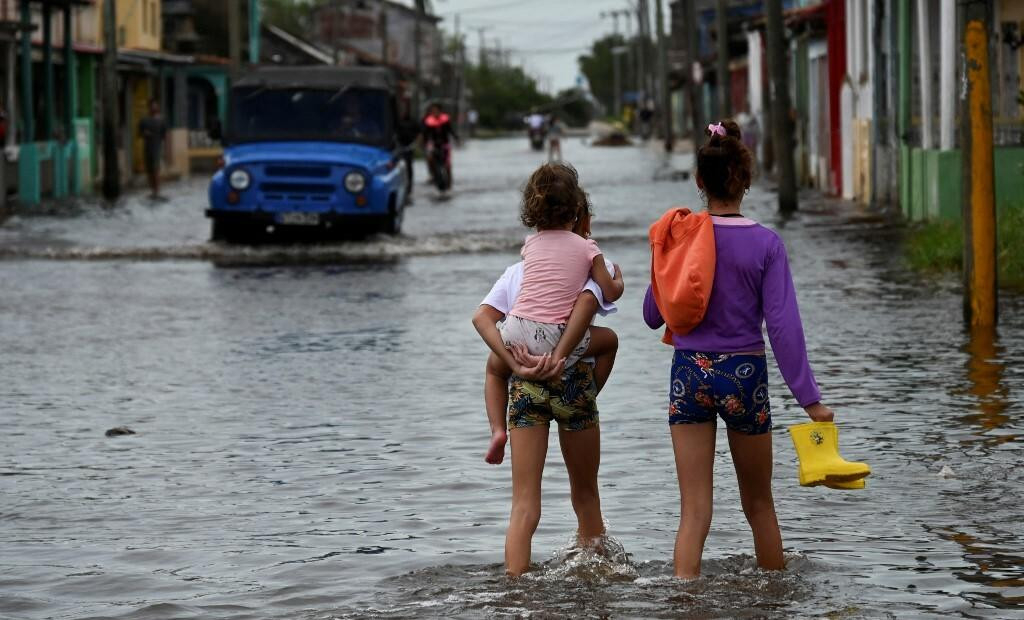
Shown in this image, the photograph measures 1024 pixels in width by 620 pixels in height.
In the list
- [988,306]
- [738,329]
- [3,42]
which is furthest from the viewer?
[3,42]

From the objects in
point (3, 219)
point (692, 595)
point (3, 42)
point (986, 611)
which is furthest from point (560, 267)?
point (3, 42)

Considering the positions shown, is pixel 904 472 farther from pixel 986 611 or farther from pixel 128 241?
pixel 128 241

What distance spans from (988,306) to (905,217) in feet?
43.3

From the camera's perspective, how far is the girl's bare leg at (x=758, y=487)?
625cm

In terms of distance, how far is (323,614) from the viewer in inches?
248

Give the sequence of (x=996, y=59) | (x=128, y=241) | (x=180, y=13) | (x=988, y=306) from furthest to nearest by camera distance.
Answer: (x=180, y=13) < (x=128, y=241) < (x=996, y=59) < (x=988, y=306)

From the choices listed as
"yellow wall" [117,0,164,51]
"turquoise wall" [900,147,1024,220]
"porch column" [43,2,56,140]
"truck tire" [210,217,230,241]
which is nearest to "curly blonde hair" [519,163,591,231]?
"turquoise wall" [900,147,1024,220]

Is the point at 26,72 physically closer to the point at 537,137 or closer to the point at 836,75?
the point at 836,75

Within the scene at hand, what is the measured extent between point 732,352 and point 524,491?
0.81m

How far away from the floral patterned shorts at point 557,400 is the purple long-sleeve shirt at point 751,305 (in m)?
0.46

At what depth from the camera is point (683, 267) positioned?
6.07 meters

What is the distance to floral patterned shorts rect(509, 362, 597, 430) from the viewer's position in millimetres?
6469

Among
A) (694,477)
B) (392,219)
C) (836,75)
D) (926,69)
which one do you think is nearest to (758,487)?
(694,477)

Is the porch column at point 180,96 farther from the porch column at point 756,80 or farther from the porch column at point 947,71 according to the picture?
the porch column at point 947,71
